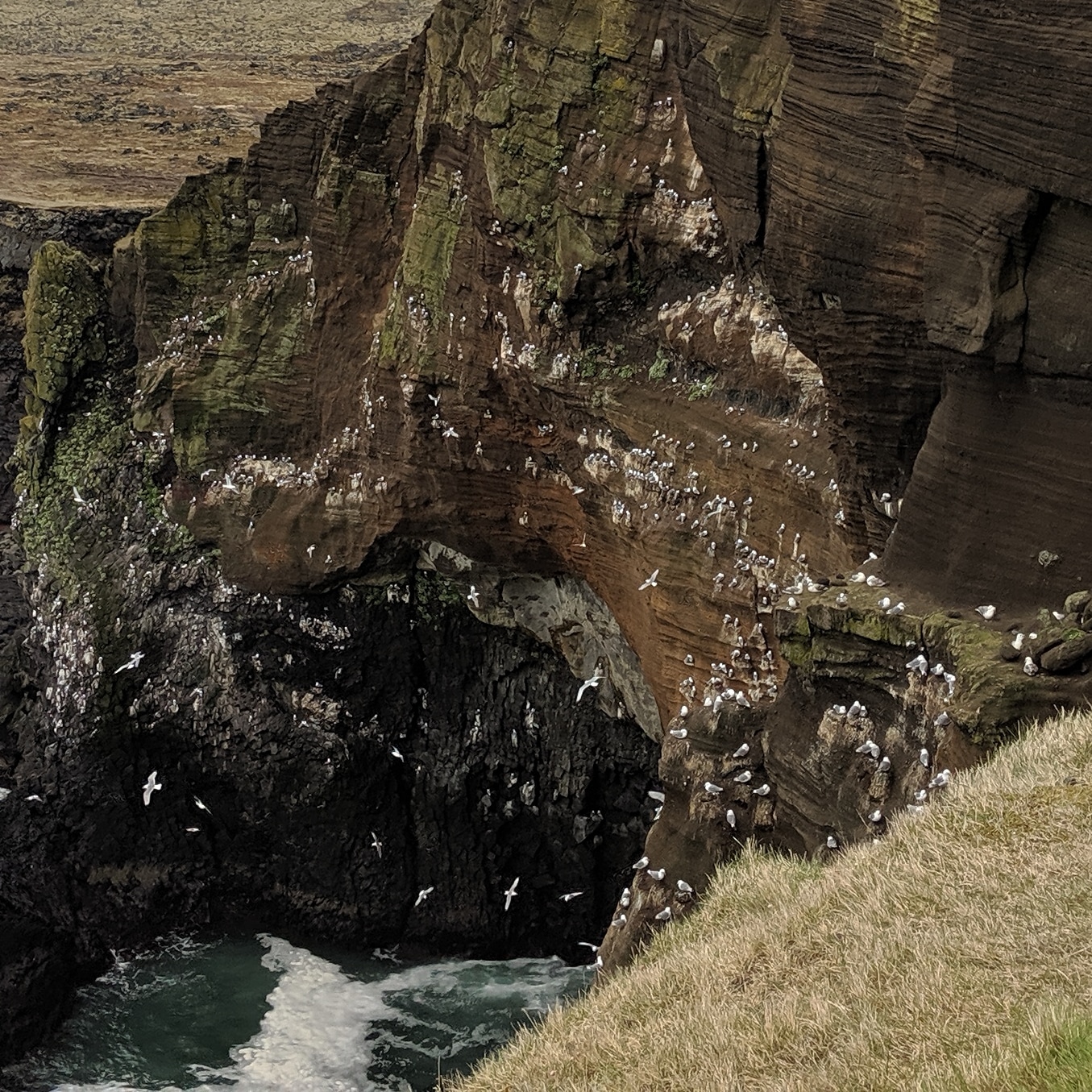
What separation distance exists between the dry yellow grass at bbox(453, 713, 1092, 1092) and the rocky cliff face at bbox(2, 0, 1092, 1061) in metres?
A: 1.83

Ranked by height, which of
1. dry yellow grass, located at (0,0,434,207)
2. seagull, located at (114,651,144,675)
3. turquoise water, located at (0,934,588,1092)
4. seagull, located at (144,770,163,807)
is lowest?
turquoise water, located at (0,934,588,1092)

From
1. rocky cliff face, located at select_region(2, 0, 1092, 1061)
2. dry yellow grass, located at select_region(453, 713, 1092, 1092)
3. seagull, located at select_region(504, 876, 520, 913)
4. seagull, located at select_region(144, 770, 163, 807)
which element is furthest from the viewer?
seagull, located at select_region(504, 876, 520, 913)

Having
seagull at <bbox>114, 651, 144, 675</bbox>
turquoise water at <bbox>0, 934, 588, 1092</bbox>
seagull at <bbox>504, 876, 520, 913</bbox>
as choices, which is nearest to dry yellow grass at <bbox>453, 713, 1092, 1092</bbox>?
turquoise water at <bbox>0, 934, 588, 1092</bbox>

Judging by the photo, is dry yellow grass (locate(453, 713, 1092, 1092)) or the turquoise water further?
the turquoise water

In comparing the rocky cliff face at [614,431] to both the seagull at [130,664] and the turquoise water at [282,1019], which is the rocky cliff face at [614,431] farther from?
the turquoise water at [282,1019]

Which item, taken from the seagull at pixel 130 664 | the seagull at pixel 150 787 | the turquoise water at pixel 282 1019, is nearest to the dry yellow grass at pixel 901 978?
the turquoise water at pixel 282 1019

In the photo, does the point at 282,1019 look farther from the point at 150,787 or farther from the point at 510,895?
the point at 150,787

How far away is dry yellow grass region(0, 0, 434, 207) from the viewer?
112ft

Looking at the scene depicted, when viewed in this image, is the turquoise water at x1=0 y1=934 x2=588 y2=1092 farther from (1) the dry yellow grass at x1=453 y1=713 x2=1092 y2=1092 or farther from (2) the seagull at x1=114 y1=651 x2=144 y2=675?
(1) the dry yellow grass at x1=453 y1=713 x2=1092 y2=1092

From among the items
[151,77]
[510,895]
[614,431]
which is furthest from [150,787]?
[151,77]

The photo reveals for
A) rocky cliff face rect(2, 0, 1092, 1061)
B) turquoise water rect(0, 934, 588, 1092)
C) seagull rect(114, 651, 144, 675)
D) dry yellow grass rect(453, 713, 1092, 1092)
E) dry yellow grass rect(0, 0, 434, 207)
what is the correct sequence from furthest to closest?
dry yellow grass rect(0, 0, 434, 207)
seagull rect(114, 651, 144, 675)
turquoise water rect(0, 934, 588, 1092)
rocky cliff face rect(2, 0, 1092, 1061)
dry yellow grass rect(453, 713, 1092, 1092)

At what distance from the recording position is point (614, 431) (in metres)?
16.9

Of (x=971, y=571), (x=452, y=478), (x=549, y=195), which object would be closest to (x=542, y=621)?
(x=452, y=478)

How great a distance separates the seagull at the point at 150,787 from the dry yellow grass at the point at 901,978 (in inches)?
526
